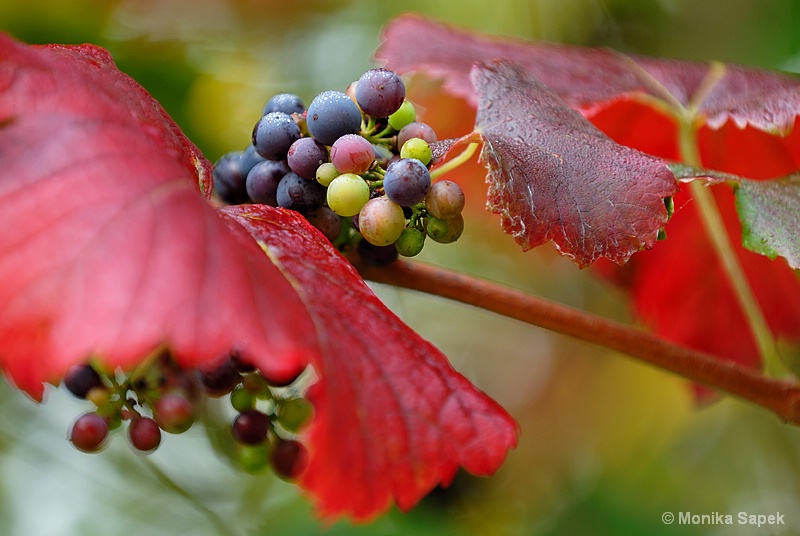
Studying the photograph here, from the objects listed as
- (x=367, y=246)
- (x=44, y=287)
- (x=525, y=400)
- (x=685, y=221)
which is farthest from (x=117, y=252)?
(x=525, y=400)

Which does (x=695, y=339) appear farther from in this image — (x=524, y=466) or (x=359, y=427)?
(x=359, y=427)

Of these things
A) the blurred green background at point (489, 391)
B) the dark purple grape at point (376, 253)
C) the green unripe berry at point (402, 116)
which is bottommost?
the blurred green background at point (489, 391)

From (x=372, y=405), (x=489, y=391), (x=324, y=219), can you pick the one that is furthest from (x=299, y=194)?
(x=489, y=391)

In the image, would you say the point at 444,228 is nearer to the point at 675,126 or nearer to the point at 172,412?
the point at 172,412

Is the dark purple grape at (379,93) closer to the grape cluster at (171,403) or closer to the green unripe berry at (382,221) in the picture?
the green unripe berry at (382,221)

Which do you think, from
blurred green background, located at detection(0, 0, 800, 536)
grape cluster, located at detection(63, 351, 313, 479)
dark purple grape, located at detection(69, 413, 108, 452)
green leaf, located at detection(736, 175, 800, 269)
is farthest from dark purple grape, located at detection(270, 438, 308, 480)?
blurred green background, located at detection(0, 0, 800, 536)

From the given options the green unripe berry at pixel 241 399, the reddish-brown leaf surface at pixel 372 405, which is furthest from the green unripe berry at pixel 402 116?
the green unripe berry at pixel 241 399
